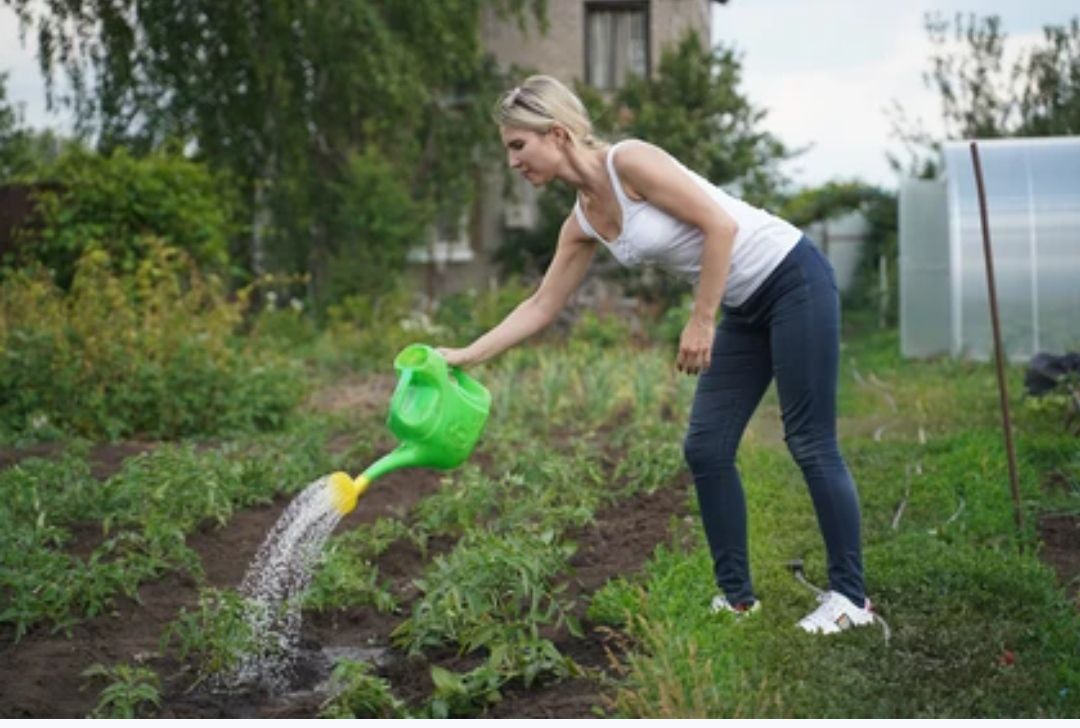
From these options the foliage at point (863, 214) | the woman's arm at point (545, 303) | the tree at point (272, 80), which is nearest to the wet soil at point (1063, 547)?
the woman's arm at point (545, 303)

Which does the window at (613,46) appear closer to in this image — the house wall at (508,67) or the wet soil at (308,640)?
the house wall at (508,67)

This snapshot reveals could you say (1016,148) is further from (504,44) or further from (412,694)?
(412,694)

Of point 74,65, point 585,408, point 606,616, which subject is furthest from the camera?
point 74,65

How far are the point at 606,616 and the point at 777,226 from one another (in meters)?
1.11

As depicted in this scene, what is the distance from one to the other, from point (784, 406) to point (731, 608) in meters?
0.53

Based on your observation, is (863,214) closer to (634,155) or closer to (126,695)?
(634,155)

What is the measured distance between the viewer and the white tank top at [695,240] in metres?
3.83

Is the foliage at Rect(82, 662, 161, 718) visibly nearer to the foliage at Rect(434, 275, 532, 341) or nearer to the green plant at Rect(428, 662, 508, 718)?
the green plant at Rect(428, 662, 508, 718)

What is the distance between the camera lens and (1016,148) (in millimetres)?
12000

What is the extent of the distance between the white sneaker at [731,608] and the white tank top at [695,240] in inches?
30.2

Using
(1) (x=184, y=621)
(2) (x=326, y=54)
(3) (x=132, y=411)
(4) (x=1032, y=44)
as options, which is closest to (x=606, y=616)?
(1) (x=184, y=621)

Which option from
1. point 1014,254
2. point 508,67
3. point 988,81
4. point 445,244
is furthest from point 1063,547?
point 508,67

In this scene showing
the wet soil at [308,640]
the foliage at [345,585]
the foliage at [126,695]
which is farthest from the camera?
the foliage at [345,585]

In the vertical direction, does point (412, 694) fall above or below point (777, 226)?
below
